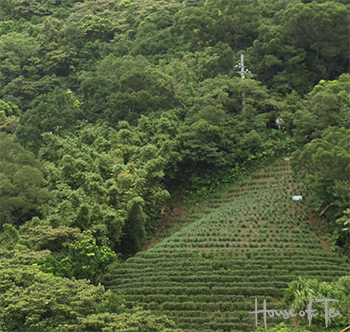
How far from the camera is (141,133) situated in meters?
27.6

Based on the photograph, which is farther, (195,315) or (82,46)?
(82,46)

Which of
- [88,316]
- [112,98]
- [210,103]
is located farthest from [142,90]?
[88,316]

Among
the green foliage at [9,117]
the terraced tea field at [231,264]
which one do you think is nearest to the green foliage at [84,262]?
the terraced tea field at [231,264]

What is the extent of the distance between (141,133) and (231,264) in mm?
10677

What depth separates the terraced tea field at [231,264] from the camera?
55.6ft

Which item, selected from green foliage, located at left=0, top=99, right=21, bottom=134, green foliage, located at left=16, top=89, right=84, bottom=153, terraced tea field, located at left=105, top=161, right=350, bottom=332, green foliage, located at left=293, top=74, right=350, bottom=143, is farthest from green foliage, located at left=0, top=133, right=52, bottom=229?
green foliage, located at left=293, top=74, right=350, bottom=143

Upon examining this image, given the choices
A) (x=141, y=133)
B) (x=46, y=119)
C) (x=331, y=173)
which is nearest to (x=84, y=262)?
(x=141, y=133)

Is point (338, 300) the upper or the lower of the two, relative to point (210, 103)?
lower

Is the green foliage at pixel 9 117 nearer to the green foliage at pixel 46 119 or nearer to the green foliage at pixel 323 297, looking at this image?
the green foliage at pixel 46 119

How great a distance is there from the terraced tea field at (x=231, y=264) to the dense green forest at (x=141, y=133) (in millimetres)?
1068

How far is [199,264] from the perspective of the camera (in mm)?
19891

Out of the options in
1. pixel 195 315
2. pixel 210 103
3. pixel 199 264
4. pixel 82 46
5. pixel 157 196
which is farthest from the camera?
pixel 82 46

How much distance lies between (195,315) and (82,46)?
30644 millimetres

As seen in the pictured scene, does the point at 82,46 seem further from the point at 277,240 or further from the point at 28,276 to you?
the point at 28,276
